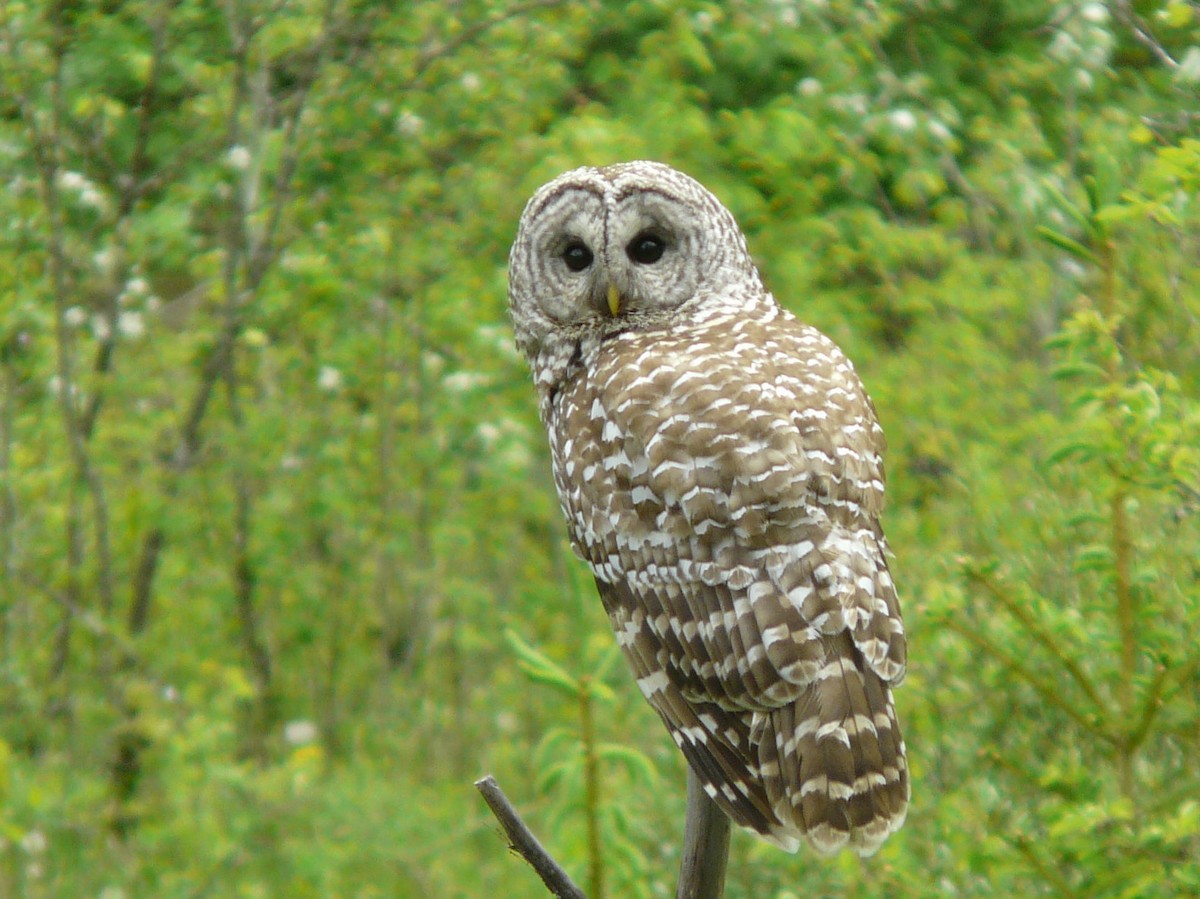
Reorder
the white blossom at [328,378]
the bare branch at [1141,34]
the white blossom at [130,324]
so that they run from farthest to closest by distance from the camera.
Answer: the white blossom at [328,378], the white blossom at [130,324], the bare branch at [1141,34]

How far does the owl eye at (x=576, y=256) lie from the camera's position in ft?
11.1

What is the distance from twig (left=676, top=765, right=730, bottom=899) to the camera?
2.39 meters

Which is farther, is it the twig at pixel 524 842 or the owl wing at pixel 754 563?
the owl wing at pixel 754 563

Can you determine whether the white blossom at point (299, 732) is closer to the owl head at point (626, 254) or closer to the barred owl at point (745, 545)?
the owl head at point (626, 254)

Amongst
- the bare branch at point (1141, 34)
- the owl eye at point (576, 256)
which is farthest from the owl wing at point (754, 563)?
the bare branch at point (1141, 34)

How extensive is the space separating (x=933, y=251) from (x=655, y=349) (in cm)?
404

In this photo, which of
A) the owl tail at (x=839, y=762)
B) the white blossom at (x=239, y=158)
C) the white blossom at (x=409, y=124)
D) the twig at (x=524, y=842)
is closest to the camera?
the twig at (x=524, y=842)

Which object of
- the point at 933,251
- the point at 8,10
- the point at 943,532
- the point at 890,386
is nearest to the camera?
the point at 943,532

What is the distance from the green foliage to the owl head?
1.16 meters

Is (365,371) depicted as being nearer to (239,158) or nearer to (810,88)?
(239,158)

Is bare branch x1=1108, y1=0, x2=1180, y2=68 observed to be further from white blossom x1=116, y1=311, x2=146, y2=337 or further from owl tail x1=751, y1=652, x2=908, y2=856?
white blossom x1=116, y1=311, x2=146, y2=337

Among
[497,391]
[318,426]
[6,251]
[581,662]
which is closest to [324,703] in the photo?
[318,426]

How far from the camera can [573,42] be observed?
7.01 meters

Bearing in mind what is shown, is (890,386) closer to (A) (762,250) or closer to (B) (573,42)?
(A) (762,250)
